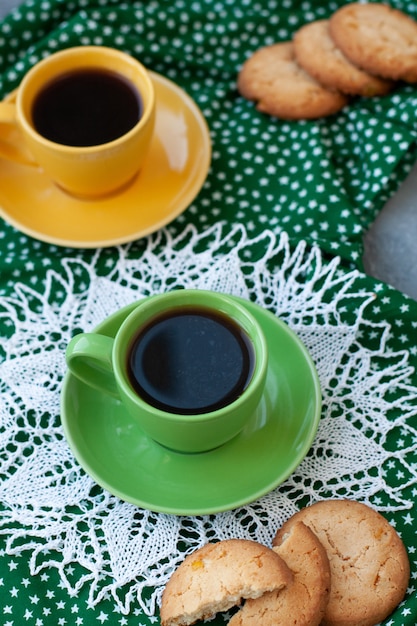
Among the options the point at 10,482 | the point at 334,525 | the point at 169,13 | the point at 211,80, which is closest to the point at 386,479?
the point at 334,525

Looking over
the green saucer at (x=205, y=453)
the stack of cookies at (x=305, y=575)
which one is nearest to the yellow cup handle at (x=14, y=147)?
the green saucer at (x=205, y=453)

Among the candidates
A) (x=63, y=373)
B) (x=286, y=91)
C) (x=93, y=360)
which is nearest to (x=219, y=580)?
(x=93, y=360)

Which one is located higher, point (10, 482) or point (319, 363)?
point (319, 363)

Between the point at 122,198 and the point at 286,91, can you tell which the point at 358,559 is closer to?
the point at 122,198

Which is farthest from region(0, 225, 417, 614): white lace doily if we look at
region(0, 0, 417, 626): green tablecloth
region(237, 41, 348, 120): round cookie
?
region(237, 41, 348, 120): round cookie

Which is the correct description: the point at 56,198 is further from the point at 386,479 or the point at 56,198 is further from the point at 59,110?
the point at 386,479

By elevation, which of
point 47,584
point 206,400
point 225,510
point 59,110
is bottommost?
point 47,584
